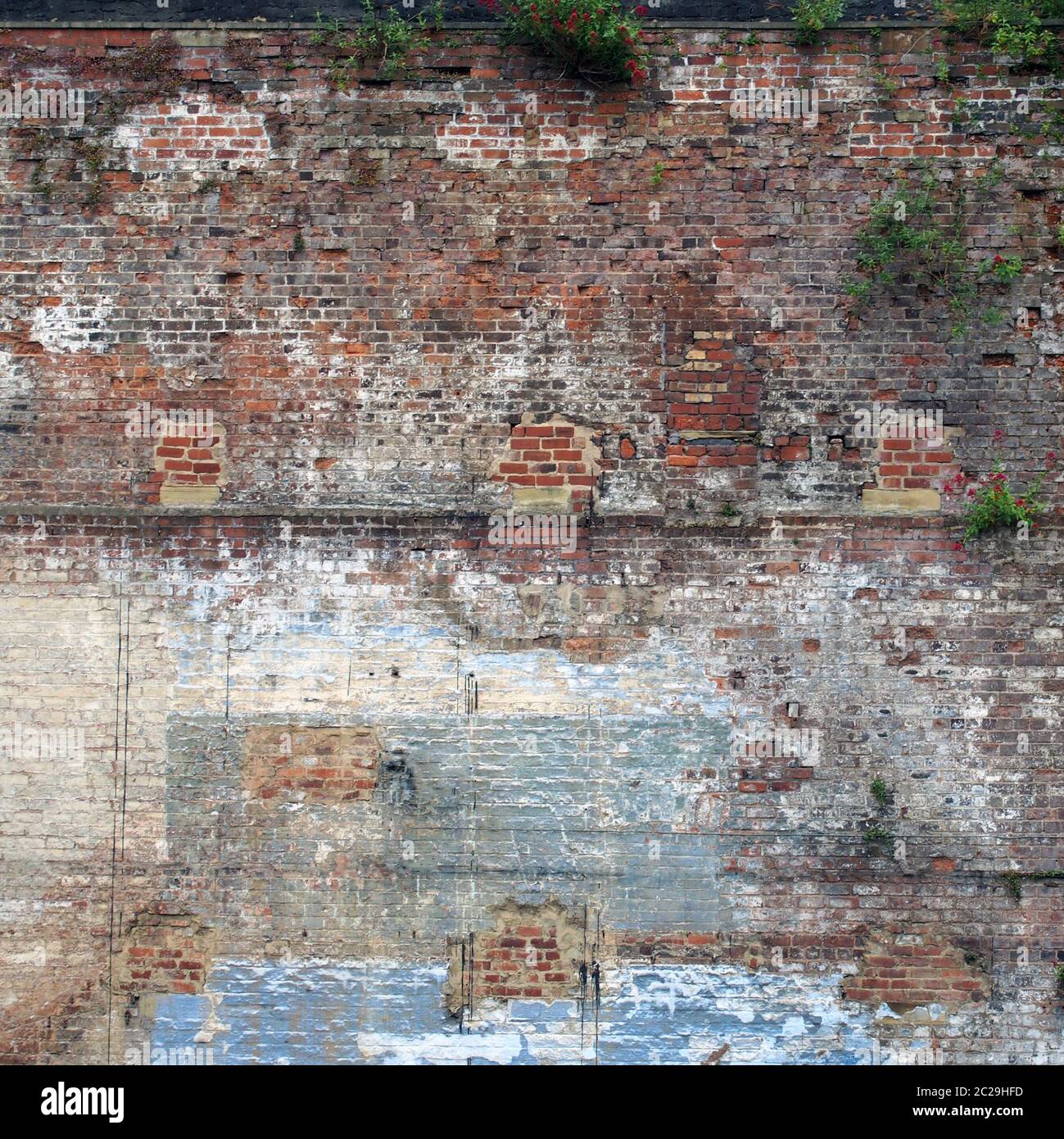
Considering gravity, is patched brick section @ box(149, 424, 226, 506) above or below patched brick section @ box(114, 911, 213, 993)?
above

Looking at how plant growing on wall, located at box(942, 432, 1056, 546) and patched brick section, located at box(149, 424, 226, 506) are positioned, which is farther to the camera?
patched brick section, located at box(149, 424, 226, 506)

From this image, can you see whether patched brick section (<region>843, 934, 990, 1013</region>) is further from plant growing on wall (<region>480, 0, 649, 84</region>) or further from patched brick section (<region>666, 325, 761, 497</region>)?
plant growing on wall (<region>480, 0, 649, 84</region>)

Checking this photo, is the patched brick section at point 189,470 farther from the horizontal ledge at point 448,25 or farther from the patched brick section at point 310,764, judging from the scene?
the horizontal ledge at point 448,25

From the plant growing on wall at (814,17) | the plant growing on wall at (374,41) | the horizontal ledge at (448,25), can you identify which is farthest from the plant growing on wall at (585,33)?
the plant growing on wall at (814,17)

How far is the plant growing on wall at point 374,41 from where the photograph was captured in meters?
5.42

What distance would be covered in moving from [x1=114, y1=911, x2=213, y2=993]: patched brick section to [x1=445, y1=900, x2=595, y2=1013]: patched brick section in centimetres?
143

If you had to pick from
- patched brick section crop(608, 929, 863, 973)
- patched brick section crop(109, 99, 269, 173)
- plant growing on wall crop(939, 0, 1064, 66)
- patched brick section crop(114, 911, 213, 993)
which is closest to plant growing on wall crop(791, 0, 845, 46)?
plant growing on wall crop(939, 0, 1064, 66)

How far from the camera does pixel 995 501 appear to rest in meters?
5.38

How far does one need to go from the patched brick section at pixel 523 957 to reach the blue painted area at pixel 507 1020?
0.27ft

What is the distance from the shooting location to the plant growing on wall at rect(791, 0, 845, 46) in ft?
17.5

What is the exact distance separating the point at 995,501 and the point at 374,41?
4374mm

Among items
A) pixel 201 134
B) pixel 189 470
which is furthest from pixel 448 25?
pixel 189 470

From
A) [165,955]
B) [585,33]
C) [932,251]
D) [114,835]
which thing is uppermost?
[585,33]

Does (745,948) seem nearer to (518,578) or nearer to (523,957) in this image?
(523,957)
